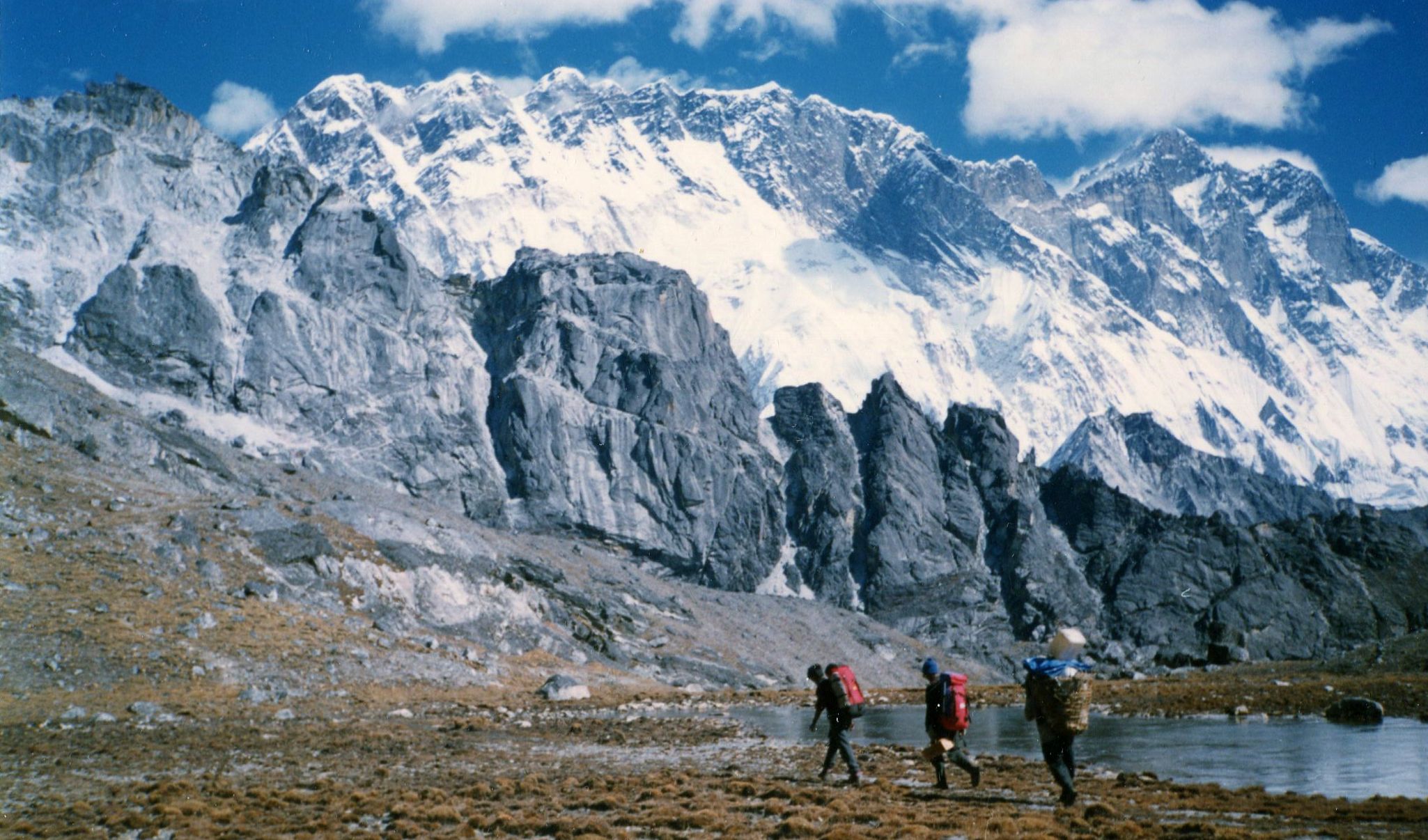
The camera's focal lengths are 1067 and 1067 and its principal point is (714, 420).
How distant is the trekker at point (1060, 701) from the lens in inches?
923

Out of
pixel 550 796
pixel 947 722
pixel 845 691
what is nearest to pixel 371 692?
pixel 550 796

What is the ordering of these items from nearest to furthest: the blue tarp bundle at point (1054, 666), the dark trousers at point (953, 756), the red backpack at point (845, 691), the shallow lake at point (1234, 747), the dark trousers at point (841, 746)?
the blue tarp bundle at point (1054, 666) → the dark trousers at point (953, 756) → the red backpack at point (845, 691) → the dark trousers at point (841, 746) → the shallow lake at point (1234, 747)

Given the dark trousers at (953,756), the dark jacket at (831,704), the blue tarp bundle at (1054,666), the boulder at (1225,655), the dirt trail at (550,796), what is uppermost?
the boulder at (1225,655)

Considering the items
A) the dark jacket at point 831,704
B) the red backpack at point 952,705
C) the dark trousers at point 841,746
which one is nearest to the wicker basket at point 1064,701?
the red backpack at point 952,705

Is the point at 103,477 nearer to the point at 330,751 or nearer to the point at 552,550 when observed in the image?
the point at 330,751

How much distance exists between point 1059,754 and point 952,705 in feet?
11.7

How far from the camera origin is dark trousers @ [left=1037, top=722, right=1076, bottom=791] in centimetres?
2403

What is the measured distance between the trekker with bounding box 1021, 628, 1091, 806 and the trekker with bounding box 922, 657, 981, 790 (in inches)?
127

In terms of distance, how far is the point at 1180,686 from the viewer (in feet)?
314

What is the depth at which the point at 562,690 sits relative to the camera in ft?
299

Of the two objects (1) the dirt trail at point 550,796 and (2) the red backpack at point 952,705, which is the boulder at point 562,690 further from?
(2) the red backpack at point 952,705

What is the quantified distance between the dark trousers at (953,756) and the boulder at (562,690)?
6522cm

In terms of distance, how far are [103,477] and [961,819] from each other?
99549mm

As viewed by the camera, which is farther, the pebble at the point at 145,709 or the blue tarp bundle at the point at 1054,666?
the pebble at the point at 145,709
